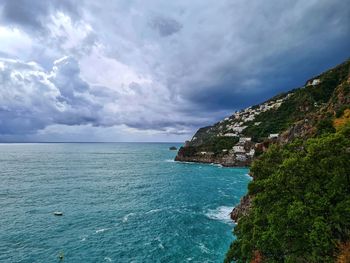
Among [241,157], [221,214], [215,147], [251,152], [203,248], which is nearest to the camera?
[203,248]

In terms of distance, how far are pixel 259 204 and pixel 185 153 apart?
16328cm

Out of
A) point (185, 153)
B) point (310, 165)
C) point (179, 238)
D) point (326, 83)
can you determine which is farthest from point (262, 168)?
point (326, 83)

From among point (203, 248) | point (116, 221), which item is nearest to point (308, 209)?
point (203, 248)

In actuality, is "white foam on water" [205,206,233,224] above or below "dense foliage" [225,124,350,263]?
below

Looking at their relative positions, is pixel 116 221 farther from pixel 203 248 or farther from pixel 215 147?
pixel 215 147

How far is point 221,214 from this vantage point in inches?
2445

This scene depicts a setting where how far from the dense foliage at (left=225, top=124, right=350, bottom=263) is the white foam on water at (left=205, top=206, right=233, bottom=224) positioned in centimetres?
3287

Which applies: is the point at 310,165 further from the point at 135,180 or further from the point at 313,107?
the point at 313,107

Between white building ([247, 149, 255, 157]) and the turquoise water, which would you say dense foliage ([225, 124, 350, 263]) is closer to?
the turquoise water

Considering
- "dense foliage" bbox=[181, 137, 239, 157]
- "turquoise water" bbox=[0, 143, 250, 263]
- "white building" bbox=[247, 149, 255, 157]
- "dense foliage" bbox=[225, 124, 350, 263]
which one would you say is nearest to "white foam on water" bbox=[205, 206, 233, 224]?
"turquoise water" bbox=[0, 143, 250, 263]

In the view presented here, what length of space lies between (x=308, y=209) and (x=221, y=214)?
43.8 metres

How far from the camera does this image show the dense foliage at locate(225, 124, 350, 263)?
19297 millimetres

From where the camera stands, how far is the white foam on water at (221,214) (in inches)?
2304

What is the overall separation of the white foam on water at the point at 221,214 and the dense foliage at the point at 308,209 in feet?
108
